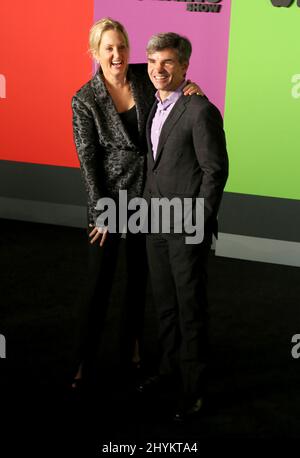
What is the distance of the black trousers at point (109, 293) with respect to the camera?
11.5 ft

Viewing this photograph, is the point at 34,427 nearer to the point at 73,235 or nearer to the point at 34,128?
the point at 73,235

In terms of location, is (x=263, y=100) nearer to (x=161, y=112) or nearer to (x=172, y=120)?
(x=161, y=112)

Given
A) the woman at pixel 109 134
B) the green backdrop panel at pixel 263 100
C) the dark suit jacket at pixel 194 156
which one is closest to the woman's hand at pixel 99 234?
the woman at pixel 109 134

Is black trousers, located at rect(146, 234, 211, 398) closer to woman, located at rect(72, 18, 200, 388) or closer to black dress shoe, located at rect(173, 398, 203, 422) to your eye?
black dress shoe, located at rect(173, 398, 203, 422)

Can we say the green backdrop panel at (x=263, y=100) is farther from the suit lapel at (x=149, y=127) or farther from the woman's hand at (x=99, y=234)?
the woman's hand at (x=99, y=234)

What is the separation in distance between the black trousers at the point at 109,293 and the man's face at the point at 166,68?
2.40 ft

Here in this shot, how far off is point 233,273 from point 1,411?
2228mm

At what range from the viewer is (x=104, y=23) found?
3.24 metres

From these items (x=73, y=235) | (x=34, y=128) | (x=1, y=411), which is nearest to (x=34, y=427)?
(x=1, y=411)

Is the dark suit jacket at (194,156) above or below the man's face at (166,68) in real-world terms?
below
